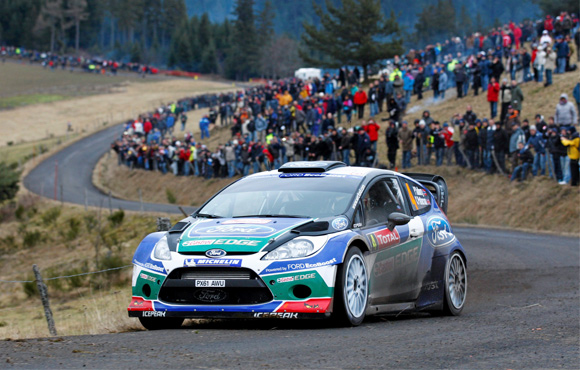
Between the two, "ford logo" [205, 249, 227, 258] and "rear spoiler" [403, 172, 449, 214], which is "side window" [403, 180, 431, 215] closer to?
"rear spoiler" [403, 172, 449, 214]

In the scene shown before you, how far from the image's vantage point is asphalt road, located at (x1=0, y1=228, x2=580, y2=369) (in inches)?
225

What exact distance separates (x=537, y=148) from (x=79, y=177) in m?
32.4

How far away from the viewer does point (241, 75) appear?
13438 cm

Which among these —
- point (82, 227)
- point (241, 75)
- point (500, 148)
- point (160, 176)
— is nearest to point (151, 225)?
point (82, 227)

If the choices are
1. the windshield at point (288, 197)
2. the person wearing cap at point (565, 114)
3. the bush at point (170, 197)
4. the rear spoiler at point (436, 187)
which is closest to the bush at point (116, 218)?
the bush at point (170, 197)

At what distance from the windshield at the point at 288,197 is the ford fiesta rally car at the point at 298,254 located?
0.03ft

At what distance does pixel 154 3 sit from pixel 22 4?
1088 inches

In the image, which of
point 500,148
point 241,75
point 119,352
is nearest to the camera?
point 119,352

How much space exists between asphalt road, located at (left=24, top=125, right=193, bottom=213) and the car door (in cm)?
2208

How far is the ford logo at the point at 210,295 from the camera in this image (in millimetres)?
7348

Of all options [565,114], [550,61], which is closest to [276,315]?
[565,114]

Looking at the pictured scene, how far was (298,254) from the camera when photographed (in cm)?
735

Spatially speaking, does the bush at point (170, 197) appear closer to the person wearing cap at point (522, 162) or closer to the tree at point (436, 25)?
the person wearing cap at point (522, 162)

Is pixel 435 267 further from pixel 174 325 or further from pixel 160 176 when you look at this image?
pixel 160 176
